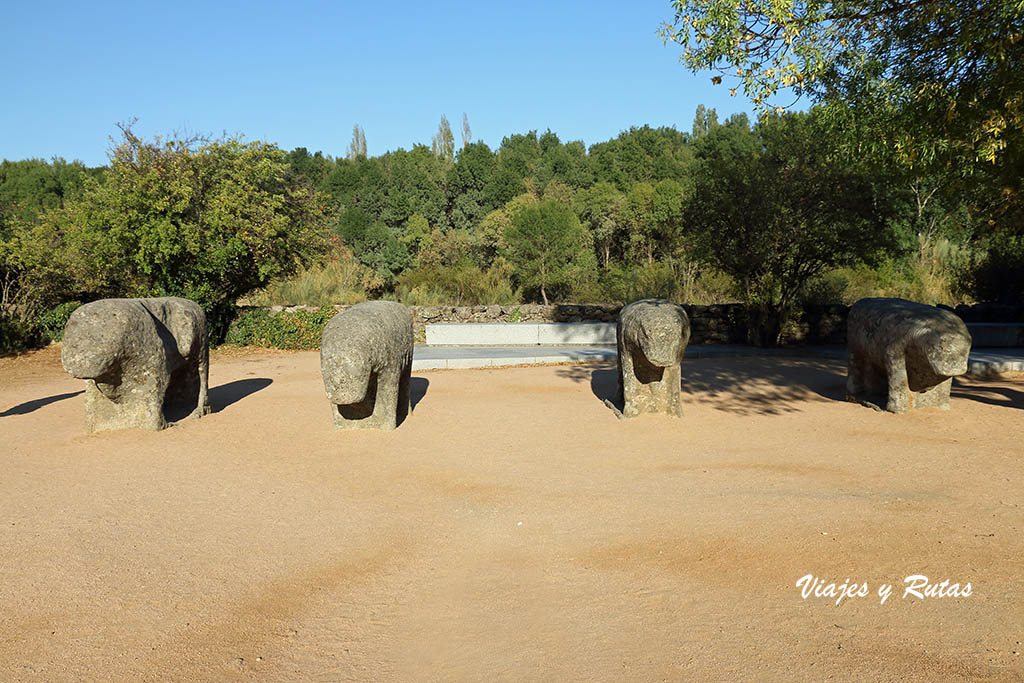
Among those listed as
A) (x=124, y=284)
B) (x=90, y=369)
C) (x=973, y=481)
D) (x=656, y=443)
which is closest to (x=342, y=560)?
(x=656, y=443)

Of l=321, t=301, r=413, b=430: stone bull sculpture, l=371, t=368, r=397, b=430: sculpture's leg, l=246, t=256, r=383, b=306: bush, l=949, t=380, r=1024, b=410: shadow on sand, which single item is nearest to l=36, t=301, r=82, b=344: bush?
l=246, t=256, r=383, b=306: bush

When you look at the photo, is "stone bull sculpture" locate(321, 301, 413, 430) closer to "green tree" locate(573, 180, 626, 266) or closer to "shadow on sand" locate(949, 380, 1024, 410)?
"shadow on sand" locate(949, 380, 1024, 410)

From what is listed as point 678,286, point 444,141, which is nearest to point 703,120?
point 444,141

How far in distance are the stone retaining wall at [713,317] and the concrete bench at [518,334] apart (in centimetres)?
122

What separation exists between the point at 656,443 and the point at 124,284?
15.0 metres

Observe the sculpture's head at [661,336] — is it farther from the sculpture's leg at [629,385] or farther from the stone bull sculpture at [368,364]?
A: the stone bull sculpture at [368,364]

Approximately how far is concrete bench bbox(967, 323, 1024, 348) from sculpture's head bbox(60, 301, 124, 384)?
1574 cm

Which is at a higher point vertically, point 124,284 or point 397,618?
point 124,284

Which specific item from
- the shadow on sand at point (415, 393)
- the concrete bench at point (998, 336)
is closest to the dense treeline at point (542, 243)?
the concrete bench at point (998, 336)

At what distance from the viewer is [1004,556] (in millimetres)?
4680

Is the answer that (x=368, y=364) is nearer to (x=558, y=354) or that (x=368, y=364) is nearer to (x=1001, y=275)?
(x=558, y=354)

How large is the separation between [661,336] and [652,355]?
0.79 ft

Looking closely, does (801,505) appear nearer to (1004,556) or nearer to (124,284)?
(1004,556)

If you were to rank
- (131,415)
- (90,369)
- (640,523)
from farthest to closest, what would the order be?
(131,415) → (90,369) → (640,523)
